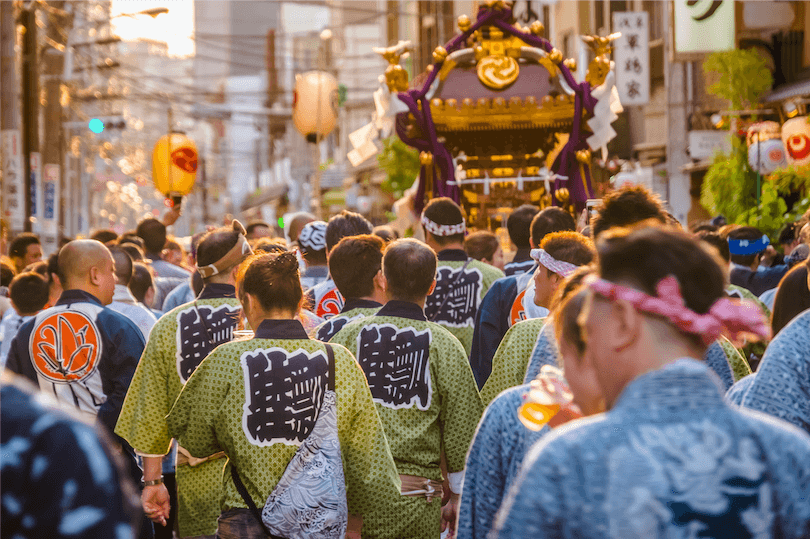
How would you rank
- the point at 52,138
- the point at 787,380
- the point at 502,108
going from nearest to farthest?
1. the point at 787,380
2. the point at 502,108
3. the point at 52,138

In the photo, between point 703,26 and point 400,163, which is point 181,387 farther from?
point 400,163

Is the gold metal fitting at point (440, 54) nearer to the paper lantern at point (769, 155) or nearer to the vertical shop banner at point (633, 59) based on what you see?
the paper lantern at point (769, 155)

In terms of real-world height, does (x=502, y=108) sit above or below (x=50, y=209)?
above

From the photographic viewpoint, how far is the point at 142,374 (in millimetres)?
4562

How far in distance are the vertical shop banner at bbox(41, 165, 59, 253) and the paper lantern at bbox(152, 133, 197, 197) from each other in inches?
109

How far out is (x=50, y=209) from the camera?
54.2 ft

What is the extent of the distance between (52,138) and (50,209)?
7637 mm

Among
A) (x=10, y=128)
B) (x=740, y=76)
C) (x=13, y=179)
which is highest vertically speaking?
(x=740, y=76)

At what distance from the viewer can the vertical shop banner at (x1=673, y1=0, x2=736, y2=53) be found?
15.8m

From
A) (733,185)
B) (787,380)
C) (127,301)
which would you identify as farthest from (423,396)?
(733,185)

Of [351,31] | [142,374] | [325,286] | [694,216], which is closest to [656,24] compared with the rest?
[694,216]

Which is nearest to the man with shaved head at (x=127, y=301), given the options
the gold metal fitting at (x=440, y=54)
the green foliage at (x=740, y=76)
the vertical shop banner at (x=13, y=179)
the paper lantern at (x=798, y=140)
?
the gold metal fitting at (x=440, y=54)

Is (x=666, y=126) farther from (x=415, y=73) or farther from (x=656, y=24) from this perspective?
(x=415, y=73)

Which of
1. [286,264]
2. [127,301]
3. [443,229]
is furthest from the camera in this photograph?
[443,229]
